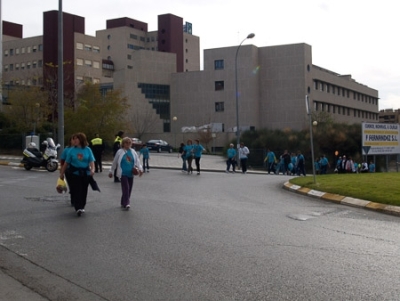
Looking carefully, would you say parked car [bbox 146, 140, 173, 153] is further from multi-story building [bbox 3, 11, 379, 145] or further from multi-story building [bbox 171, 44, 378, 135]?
multi-story building [bbox 171, 44, 378, 135]

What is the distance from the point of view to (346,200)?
12398mm

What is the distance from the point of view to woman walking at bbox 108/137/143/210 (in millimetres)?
10617

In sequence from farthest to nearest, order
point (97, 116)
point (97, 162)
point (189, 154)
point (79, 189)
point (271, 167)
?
point (97, 116), point (271, 167), point (189, 154), point (97, 162), point (79, 189)

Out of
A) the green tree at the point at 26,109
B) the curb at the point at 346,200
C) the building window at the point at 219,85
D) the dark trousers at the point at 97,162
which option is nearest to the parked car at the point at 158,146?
the building window at the point at 219,85

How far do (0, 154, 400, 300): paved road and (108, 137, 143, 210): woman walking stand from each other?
1.07 ft

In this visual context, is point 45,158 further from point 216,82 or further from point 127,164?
point 216,82

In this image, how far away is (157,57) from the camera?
82.9 meters

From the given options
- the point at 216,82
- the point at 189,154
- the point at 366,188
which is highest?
the point at 216,82

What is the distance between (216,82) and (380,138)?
5227cm

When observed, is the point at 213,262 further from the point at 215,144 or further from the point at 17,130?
the point at 215,144

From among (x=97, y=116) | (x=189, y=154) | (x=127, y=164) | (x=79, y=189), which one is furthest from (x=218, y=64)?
(x=79, y=189)

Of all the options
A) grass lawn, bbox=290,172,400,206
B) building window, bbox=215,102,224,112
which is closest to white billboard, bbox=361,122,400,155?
grass lawn, bbox=290,172,400,206

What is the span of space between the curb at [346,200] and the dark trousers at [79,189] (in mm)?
6288

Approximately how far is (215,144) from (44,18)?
121ft
